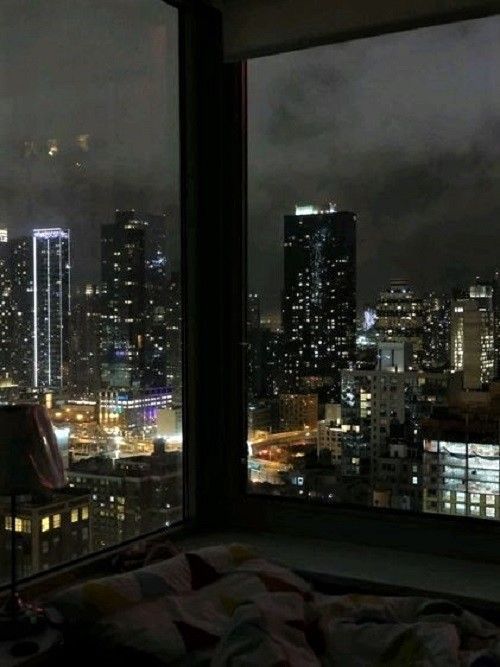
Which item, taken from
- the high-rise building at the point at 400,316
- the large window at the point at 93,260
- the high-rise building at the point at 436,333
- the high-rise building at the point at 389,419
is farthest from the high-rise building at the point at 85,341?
→ the high-rise building at the point at 436,333

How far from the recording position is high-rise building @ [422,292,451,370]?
2.89 meters

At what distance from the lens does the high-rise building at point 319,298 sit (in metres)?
3.10

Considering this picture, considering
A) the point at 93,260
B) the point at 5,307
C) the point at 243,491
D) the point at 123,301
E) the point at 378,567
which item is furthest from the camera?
the point at 243,491

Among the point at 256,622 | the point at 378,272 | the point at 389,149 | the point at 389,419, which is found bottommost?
the point at 256,622

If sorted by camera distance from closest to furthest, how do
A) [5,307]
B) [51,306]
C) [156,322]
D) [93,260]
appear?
[5,307] < [51,306] < [93,260] < [156,322]

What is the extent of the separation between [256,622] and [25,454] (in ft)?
2.22

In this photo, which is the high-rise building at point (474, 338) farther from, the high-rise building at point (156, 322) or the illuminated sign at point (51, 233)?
the illuminated sign at point (51, 233)

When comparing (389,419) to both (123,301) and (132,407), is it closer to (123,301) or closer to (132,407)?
(132,407)

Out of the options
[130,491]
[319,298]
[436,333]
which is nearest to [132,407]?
[130,491]

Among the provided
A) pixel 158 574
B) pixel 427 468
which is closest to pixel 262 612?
pixel 158 574

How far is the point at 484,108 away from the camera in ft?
9.50

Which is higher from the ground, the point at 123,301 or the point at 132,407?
the point at 123,301

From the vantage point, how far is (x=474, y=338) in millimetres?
2861

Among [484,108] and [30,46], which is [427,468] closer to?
[484,108]
